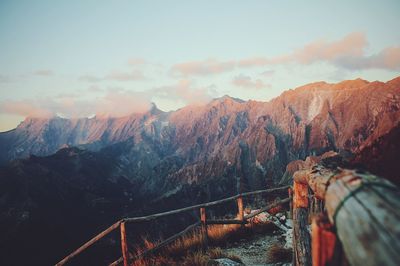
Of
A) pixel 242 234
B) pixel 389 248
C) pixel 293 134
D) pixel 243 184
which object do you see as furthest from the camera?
pixel 293 134

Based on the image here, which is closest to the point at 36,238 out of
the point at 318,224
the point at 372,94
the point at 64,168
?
the point at 64,168

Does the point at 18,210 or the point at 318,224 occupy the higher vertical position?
the point at 318,224

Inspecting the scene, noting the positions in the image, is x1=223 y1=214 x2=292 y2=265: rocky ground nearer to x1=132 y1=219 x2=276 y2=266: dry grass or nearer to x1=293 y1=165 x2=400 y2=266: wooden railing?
x1=132 y1=219 x2=276 y2=266: dry grass

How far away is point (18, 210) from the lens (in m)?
114

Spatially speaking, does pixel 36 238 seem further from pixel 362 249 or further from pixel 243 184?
pixel 362 249

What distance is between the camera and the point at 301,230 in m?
3.89

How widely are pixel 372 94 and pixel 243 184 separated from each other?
70500 millimetres

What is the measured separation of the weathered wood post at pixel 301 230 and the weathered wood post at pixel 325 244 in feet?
7.16

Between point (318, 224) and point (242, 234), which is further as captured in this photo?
point (242, 234)

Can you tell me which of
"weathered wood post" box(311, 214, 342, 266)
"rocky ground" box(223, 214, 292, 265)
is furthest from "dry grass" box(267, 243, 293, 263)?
"weathered wood post" box(311, 214, 342, 266)

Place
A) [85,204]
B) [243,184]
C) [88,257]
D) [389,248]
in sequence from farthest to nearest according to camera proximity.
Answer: [243,184] → [85,204] → [88,257] → [389,248]

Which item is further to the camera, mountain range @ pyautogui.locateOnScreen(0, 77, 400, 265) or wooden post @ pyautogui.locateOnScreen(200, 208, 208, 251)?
mountain range @ pyautogui.locateOnScreen(0, 77, 400, 265)

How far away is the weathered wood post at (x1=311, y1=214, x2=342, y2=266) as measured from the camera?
1.56 metres

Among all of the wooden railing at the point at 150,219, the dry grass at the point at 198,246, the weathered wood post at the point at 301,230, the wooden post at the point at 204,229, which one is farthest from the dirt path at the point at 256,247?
the weathered wood post at the point at 301,230
